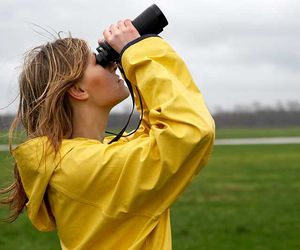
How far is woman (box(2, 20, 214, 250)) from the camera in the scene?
7.10ft

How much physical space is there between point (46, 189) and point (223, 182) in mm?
12048

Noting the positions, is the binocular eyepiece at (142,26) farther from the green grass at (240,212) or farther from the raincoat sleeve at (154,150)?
the green grass at (240,212)

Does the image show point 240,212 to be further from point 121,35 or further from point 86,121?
point 121,35

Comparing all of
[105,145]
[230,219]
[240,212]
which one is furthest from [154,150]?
[240,212]

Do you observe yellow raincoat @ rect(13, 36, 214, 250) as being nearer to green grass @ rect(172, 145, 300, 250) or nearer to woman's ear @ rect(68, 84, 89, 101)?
woman's ear @ rect(68, 84, 89, 101)

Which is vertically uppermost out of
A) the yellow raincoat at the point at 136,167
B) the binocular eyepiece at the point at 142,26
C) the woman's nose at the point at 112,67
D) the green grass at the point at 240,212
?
the binocular eyepiece at the point at 142,26

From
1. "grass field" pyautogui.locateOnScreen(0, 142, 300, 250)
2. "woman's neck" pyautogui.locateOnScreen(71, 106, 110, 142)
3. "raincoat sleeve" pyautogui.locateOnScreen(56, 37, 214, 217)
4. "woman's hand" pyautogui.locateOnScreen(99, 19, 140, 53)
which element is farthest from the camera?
"grass field" pyautogui.locateOnScreen(0, 142, 300, 250)

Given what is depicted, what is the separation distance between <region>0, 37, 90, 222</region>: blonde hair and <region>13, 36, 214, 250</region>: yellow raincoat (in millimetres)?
65

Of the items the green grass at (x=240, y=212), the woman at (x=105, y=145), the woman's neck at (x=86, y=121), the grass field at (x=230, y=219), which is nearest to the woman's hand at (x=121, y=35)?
the woman at (x=105, y=145)

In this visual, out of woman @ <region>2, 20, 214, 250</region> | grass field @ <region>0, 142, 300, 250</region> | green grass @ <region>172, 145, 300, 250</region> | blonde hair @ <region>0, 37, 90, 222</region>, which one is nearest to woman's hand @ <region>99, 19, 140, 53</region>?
woman @ <region>2, 20, 214, 250</region>

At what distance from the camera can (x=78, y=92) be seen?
2.42m

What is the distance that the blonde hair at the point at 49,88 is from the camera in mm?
2387

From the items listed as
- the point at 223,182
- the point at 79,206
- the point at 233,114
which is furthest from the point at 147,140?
the point at 233,114

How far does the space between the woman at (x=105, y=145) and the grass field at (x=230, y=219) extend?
70.6 inches
